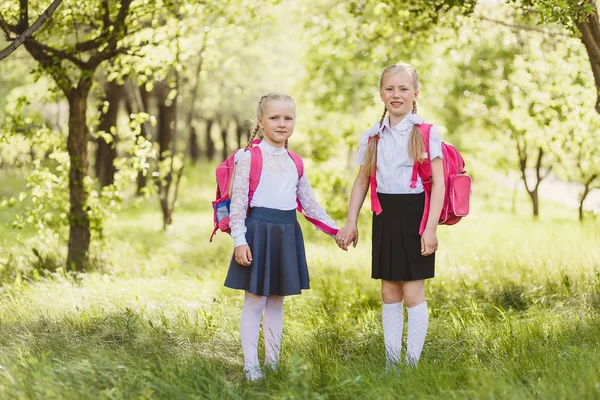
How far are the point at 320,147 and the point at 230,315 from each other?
5.62 meters

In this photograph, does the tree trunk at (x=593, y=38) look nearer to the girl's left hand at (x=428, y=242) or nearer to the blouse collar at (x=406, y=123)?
the blouse collar at (x=406, y=123)

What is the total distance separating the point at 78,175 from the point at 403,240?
15.0 ft

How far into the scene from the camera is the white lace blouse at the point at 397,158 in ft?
14.5

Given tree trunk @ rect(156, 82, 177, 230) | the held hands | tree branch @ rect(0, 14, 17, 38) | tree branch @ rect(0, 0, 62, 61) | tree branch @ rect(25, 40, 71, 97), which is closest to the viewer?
the held hands

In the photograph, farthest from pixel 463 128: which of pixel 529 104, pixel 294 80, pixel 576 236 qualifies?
Answer: pixel 576 236

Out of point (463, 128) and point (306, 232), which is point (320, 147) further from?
point (463, 128)

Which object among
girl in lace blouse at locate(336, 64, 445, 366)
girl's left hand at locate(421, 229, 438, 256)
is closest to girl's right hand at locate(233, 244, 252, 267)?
girl in lace blouse at locate(336, 64, 445, 366)

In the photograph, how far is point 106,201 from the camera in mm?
8016

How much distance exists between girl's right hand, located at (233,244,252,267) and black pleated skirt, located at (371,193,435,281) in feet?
2.73

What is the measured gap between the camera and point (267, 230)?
14.6 ft

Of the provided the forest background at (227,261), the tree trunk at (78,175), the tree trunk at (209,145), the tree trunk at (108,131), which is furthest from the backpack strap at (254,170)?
the tree trunk at (209,145)

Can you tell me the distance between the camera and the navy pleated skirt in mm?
4430

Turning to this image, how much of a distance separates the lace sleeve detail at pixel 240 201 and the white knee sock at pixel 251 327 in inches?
17.2

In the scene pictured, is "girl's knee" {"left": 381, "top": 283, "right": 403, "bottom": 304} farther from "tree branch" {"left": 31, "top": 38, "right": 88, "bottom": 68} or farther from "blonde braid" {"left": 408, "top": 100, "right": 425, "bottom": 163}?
"tree branch" {"left": 31, "top": 38, "right": 88, "bottom": 68}
